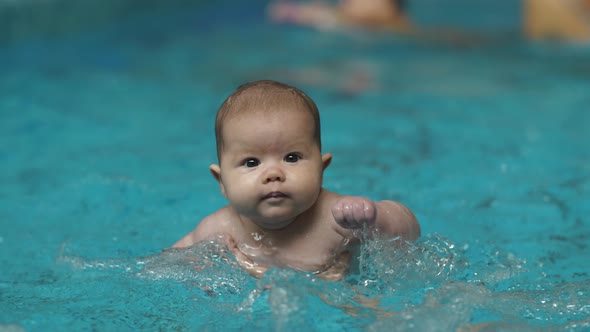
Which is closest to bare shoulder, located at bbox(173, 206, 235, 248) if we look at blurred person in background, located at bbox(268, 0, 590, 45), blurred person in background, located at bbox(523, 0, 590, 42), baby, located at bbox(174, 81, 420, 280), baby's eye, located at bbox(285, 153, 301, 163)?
baby, located at bbox(174, 81, 420, 280)

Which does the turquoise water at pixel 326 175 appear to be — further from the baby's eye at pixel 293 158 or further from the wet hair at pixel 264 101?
the wet hair at pixel 264 101

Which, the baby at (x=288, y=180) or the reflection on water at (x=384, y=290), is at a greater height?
the baby at (x=288, y=180)

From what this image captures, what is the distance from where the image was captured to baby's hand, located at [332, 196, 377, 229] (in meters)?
2.23

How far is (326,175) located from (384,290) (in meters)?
1.38

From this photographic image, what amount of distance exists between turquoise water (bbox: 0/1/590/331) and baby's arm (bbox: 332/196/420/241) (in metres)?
0.06

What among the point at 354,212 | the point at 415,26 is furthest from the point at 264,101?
the point at 415,26

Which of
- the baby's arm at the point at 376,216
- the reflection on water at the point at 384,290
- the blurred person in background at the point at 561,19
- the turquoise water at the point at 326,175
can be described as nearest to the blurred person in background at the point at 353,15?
the turquoise water at the point at 326,175

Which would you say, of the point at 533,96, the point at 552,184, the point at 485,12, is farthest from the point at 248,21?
the point at 552,184

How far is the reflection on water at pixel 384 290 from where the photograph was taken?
2.18 metres

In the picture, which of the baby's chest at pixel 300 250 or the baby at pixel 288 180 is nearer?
the baby at pixel 288 180

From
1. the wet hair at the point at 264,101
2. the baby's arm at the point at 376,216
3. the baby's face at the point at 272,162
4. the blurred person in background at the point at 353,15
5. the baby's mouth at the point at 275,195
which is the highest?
the blurred person in background at the point at 353,15

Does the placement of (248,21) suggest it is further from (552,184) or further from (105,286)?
(105,286)

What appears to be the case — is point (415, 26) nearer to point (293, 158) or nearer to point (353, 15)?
point (353, 15)

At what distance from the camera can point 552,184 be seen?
11.9ft
